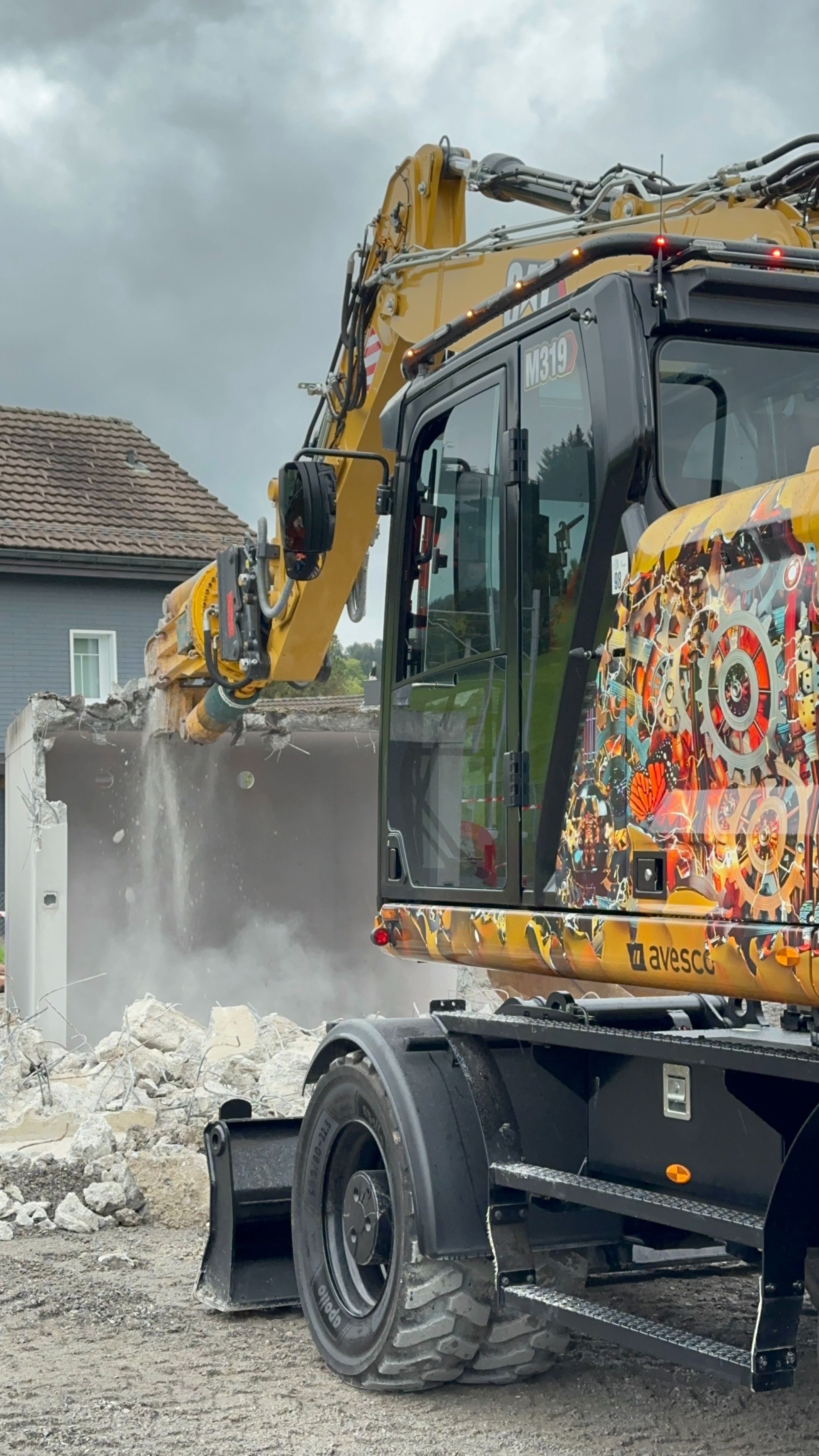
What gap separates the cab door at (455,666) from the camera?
4.84m

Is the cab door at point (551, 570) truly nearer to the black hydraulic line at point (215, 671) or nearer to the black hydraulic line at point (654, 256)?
the black hydraulic line at point (654, 256)

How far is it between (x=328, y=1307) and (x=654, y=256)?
3.56m

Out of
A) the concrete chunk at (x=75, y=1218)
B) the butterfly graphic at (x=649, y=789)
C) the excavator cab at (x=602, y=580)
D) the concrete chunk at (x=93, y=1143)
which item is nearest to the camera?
the excavator cab at (x=602, y=580)

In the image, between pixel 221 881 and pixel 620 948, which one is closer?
pixel 620 948

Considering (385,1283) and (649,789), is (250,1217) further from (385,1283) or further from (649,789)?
(649,789)

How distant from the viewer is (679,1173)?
4457mm

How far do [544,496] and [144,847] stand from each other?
968 cm

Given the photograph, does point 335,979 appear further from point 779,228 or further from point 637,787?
point 637,787

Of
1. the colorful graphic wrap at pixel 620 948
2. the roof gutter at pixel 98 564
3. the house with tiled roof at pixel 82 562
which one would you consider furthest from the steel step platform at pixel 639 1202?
the roof gutter at pixel 98 564

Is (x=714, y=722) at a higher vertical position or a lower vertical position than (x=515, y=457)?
lower

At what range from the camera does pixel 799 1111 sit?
160 inches

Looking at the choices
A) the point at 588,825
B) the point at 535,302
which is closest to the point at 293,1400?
the point at 588,825

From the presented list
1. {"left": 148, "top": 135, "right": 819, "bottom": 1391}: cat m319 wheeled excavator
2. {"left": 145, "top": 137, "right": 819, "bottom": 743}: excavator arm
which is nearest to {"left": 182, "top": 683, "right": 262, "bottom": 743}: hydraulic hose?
{"left": 145, "top": 137, "right": 819, "bottom": 743}: excavator arm

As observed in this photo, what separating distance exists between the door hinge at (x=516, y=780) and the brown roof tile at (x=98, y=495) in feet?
65.4
